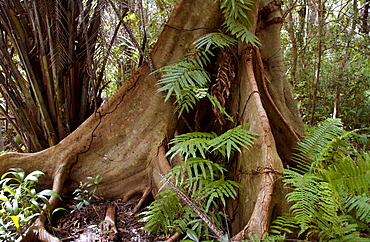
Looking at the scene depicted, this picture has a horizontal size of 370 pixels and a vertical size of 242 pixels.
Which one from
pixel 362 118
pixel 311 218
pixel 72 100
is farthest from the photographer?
pixel 362 118

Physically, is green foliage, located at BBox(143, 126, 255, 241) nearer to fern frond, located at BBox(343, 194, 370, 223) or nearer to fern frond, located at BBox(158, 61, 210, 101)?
fern frond, located at BBox(158, 61, 210, 101)

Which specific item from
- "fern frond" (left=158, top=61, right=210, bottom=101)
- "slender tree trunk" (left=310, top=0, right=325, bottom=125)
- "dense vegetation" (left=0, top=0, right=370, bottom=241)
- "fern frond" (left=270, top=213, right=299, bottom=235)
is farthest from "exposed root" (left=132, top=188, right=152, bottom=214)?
"slender tree trunk" (left=310, top=0, right=325, bottom=125)

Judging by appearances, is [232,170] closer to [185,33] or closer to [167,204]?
[167,204]

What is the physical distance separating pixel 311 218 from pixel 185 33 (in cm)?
214

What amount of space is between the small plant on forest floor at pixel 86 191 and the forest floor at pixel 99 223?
6cm

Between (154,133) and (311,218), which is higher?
(154,133)

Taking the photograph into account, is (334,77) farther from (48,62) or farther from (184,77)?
(48,62)

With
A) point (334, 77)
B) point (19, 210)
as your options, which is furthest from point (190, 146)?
point (334, 77)

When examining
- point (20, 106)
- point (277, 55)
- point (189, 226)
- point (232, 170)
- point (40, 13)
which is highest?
point (40, 13)

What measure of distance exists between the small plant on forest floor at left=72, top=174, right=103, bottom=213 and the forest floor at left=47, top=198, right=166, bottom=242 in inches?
2.4

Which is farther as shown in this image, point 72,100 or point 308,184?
point 72,100

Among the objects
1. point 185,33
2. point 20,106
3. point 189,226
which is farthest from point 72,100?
point 189,226

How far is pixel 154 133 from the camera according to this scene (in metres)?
2.96

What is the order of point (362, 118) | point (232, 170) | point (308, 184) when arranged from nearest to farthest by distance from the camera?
point (308, 184) → point (232, 170) → point (362, 118)
